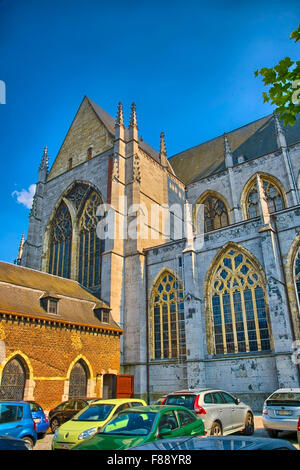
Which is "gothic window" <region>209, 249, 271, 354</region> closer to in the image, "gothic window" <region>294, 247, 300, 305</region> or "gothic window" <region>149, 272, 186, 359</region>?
"gothic window" <region>294, 247, 300, 305</region>

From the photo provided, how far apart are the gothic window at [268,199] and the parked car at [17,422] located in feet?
67.0

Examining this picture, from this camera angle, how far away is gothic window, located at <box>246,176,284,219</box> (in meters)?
24.8

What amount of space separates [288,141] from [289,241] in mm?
12797

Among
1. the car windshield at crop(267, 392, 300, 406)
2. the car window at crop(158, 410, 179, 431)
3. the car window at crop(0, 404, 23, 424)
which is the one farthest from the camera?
the car windshield at crop(267, 392, 300, 406)

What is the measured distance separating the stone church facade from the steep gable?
4.9 inches

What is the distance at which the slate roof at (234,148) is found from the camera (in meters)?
28.0

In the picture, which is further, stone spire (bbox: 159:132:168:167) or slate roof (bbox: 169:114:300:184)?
stone spire (bbox: 159:132:168:167)

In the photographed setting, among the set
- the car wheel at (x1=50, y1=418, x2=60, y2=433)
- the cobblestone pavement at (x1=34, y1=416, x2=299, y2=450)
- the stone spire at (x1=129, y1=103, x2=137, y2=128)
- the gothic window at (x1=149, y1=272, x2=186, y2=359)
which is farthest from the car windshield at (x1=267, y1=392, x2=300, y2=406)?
the stone spire at (x1=129, y1=103, x2=137, y2=128)

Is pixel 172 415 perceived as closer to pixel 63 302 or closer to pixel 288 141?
pixel 63 302

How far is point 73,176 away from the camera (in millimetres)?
28094

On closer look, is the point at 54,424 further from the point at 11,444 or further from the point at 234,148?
the point at 234,148

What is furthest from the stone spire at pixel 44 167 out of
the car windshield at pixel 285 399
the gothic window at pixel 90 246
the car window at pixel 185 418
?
the car window at pixel 185 418

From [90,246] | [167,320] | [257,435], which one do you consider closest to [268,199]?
[167,320]

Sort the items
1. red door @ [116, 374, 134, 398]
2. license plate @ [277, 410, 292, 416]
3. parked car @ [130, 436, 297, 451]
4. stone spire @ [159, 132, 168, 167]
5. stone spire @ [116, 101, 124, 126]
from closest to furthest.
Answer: parked car @ [130, 436, 297, 451], license plate @ [277, 410, 292, 416], red door @ [116, 374, 134, 398], stone spire @ [116, 101, 124, 126], stone spire @ [159, 132, 168, 167]
